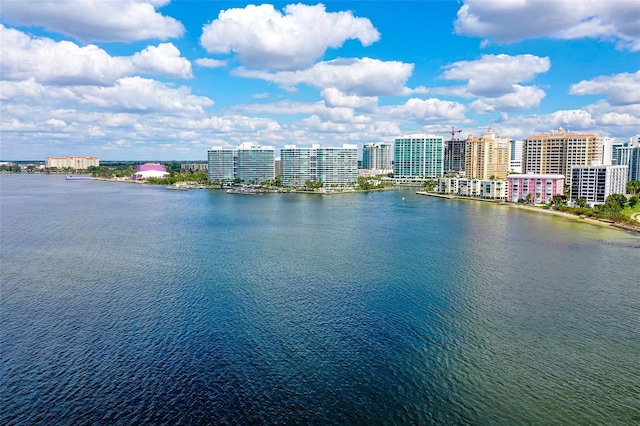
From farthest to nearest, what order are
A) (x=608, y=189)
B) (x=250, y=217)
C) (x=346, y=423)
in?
(x=608, y=189), (x=250, y=217), (x=346, y=423)

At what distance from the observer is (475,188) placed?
35250 millimetres

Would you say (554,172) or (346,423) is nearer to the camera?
(346,423)

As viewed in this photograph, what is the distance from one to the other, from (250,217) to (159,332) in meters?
Answer: 15.1

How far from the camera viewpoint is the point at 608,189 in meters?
25.2

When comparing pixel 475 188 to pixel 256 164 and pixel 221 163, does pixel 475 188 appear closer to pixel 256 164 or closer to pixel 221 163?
pixel 256 164

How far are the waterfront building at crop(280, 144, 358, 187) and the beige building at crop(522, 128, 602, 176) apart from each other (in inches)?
625

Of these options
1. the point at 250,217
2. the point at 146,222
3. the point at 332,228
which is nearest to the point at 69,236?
the point at 146,222

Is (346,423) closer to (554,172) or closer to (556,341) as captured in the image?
(556,341)

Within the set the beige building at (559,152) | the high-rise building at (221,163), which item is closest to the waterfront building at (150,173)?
the high-rise building at (221,163)

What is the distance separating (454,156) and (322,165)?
17.0 meters

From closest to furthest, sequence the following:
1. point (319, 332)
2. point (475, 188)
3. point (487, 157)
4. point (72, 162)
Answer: point (319, 332) → point (475, 188) → point (487, 157) → point (72, 162)

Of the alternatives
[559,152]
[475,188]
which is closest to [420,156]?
[475,188]

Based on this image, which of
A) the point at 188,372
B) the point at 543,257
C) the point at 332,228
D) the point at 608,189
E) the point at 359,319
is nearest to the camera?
the point at 188,372

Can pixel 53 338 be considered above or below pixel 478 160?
below
